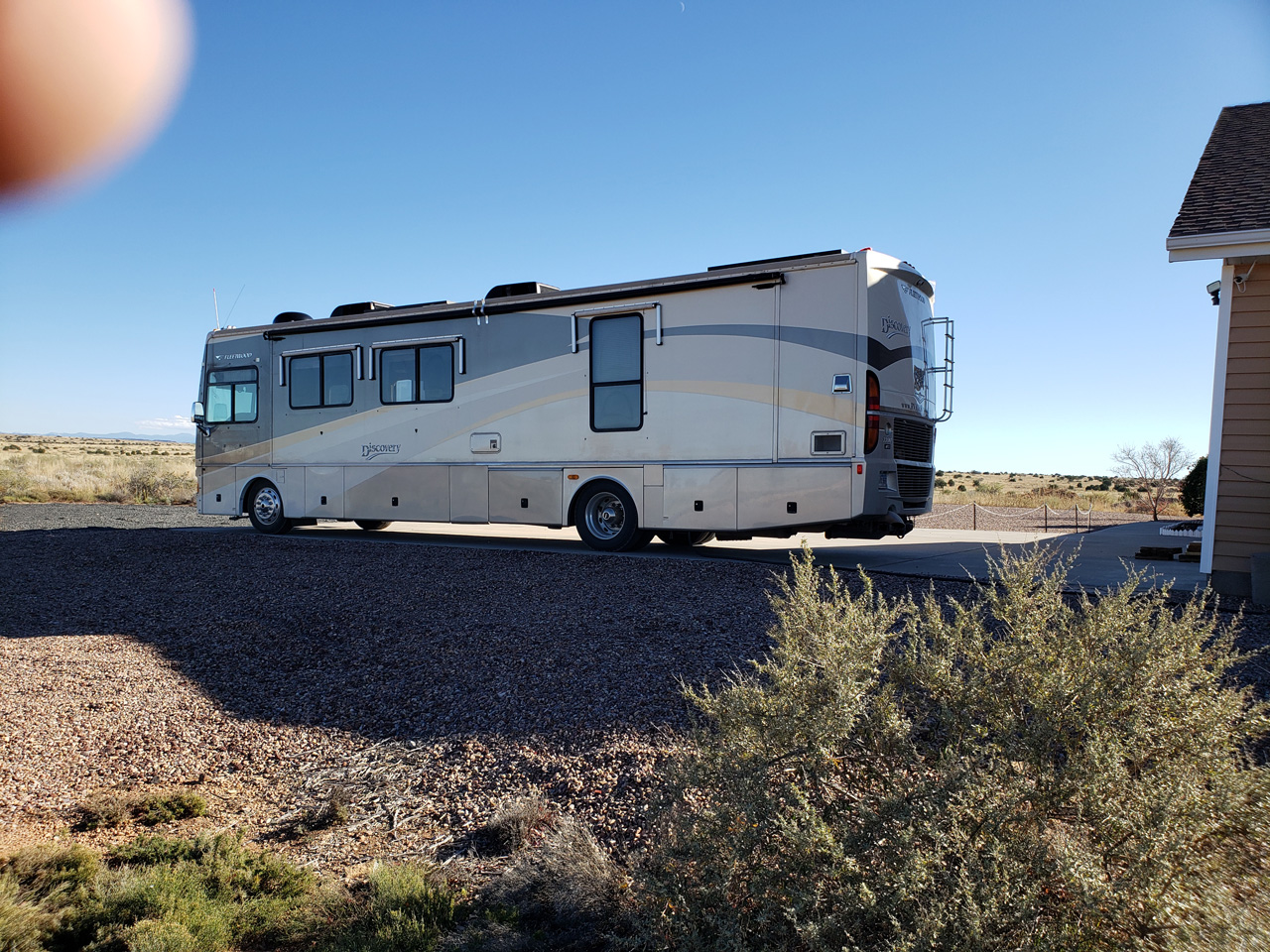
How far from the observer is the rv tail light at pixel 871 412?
8773 mm

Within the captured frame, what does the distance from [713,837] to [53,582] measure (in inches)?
343

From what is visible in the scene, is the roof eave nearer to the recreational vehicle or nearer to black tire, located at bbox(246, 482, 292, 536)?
the recreational vehicle

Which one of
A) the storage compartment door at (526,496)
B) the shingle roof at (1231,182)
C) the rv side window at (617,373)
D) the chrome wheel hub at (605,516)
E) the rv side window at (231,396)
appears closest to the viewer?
the shingle roof at (1231,182)

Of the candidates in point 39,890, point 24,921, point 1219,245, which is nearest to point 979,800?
point 24,921

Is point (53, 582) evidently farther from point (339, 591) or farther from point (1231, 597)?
point (1231, 597)

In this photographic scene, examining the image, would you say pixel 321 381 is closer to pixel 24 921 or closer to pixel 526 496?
pixel 526 496

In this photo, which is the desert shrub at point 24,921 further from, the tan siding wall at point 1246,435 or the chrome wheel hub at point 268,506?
the chrome wheel hub at point 268,506

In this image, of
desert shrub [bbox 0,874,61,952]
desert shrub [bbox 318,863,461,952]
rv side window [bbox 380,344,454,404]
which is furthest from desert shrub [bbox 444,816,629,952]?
rv side window [bbox 380,344,454,404]

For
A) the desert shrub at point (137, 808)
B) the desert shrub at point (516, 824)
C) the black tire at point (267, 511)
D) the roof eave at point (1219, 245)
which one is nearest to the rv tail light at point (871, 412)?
the roof eave at point (1219, 245)

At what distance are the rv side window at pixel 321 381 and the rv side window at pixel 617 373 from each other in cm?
403

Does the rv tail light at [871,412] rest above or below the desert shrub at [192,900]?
above

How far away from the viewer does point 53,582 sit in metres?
8.70

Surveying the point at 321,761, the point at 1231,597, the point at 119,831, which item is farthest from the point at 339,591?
the point at 1231,597

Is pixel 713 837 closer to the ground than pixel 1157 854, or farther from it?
closer to the ground
